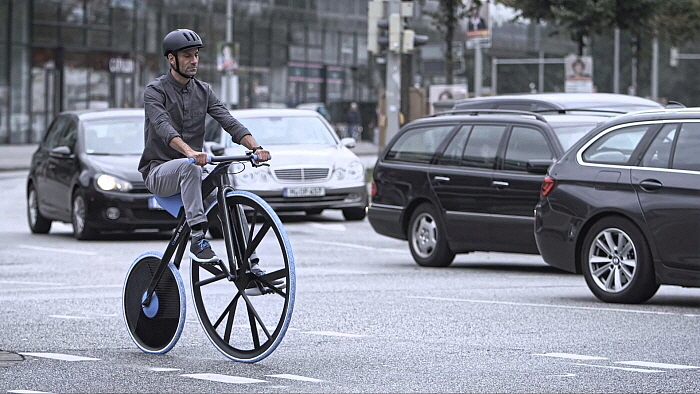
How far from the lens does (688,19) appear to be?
42.2 m

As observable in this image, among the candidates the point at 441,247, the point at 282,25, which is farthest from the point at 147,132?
the point at 282,25

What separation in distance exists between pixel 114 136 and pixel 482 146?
6.00 m

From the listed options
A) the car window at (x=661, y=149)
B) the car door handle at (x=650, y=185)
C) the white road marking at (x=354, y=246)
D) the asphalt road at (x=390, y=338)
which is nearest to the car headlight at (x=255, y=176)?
the white road marking at (x=354, y=246)

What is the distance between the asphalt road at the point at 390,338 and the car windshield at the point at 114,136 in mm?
3932

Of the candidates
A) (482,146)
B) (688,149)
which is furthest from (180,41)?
(482,146)

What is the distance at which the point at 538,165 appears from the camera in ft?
43.7

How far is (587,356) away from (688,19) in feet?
117

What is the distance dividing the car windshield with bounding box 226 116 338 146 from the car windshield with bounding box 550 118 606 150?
7271 mm

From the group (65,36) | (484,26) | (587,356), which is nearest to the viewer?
(587,356)

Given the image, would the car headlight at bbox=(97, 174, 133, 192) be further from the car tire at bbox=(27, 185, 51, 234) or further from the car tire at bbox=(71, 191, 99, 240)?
the car tire at bbox=(27, 185, 51, 234)

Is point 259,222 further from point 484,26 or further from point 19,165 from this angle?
point 19,165

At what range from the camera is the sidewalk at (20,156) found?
39.4m

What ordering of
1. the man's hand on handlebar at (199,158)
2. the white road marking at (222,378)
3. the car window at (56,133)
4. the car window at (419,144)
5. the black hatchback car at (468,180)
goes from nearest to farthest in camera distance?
the white road marking at (222,378) < the man's hand on handlebar at (199,158) < the black hatchback car at (468,180) < the car window at (419,144) < the car window at (56,133)

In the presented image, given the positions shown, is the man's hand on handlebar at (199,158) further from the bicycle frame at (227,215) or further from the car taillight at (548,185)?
the car taillight at (548,185)
